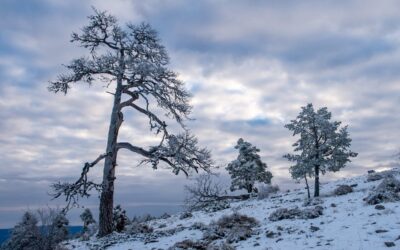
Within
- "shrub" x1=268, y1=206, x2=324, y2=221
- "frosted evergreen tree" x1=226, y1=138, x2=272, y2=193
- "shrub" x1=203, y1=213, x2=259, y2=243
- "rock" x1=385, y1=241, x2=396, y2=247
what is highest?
"frosted evergreen tree" x1=226, y1=138, x2=272, y2=193

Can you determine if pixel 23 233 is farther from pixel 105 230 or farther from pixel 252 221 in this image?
pixel 252 221

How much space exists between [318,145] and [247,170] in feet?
37.5

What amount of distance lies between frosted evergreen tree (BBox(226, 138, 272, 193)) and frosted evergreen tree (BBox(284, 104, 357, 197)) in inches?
383

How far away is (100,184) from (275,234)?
32.5 ft

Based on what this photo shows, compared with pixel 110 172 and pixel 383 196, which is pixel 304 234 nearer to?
pixel 383 196

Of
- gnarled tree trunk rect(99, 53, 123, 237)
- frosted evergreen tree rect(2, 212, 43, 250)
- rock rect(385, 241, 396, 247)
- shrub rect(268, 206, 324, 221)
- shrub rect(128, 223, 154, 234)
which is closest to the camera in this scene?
rock rect(385, 241, 396, 247)

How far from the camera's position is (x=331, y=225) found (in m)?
14.5

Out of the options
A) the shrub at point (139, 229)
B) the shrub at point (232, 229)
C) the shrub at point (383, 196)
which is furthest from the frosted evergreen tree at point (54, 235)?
the shrub at point (383, 196)

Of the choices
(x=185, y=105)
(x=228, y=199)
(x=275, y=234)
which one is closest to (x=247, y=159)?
(x=228, y=199)

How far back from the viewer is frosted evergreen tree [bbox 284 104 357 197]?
107 feet

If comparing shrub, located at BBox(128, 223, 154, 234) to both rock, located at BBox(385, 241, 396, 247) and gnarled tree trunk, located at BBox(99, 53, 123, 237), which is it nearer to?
gnarled tree trunk, located at BBox(99, 53, 123, 237)

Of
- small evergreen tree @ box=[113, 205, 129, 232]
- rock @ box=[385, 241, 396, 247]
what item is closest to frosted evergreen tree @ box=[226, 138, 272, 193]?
small evergreen tree @ box=[113, 205, 129, 232]

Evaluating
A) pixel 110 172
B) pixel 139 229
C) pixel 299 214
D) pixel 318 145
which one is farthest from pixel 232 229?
pixel 318 145

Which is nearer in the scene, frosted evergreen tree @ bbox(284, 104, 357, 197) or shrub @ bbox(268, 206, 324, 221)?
shrub @ bbox(268, 206, 324, 221)
